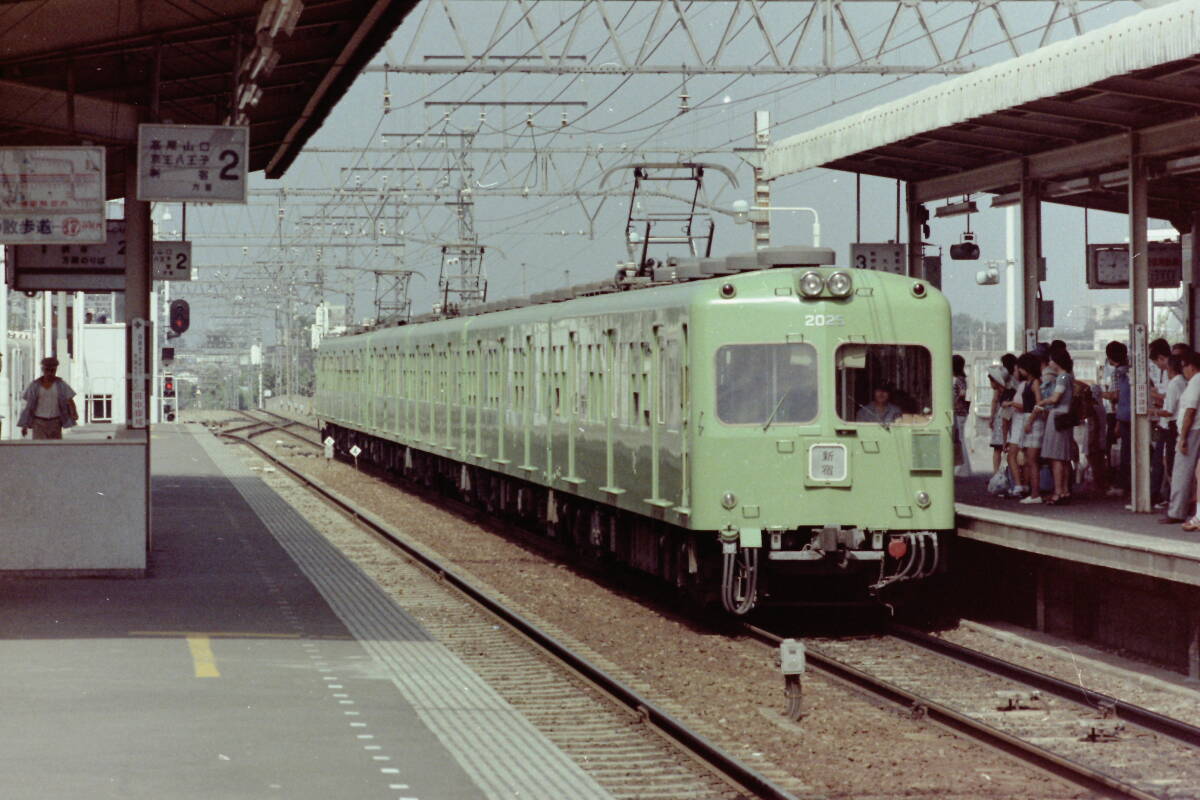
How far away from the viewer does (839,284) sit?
14516 millimetres

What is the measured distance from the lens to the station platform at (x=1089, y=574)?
1277cm

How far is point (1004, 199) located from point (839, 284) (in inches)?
286

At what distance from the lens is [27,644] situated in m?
12.6

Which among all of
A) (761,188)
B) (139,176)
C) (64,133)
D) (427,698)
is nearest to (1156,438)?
(427,698)

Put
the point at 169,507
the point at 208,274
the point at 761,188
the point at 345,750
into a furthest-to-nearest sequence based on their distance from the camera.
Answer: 1. the point at 208,274
2. the point at 761,188
3. the point at 169,507
4. the point at 345,750

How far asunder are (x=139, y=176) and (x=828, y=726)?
842 cm

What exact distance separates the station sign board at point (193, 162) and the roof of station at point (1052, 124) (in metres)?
5.94

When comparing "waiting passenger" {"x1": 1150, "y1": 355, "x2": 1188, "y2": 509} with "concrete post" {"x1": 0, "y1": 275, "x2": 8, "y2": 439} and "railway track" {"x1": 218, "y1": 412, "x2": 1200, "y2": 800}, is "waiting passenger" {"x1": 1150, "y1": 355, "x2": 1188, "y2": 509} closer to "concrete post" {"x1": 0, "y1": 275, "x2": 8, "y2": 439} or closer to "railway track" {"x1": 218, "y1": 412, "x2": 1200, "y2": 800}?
"railway track" {"x1": 218, "y1": 412, "x2": 1200, "y2": 800}

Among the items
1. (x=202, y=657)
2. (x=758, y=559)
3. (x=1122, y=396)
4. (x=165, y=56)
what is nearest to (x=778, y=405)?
(x=758, y=559)

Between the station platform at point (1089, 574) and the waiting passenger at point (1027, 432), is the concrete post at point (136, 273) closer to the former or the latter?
the station platform at point (1089, 574)

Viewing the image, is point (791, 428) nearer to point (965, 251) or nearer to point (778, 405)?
point (778, 405)

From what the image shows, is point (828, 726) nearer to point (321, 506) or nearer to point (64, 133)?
point (64, 133)

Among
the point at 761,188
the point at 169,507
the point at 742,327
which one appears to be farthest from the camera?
the point at 761,188

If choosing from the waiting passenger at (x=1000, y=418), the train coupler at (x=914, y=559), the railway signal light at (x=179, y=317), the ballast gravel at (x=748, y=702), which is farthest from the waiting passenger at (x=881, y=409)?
the railway signal light at (x=179, y=317)
